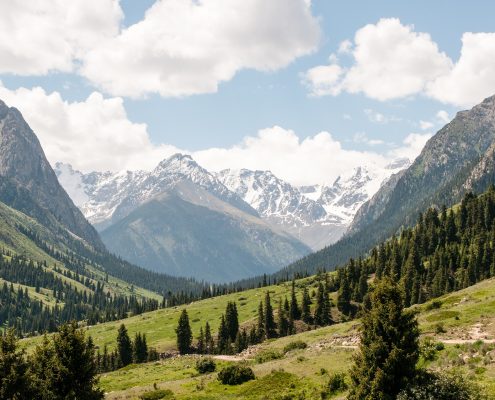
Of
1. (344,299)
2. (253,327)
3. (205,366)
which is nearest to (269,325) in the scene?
(253,327)

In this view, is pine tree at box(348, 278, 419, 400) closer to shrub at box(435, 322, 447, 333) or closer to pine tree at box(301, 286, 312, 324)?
shrub at box(435, 322, 447, 333)

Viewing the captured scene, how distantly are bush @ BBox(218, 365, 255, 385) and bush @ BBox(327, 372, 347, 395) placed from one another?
43.3 ft

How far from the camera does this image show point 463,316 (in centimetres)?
6319

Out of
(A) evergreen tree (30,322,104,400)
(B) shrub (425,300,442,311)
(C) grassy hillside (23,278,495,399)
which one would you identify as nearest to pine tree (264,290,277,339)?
(C) grassy hillside (23,278,495,399)

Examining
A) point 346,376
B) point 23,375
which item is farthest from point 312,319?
point 23,375

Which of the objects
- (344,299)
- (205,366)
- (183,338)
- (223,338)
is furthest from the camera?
(344,299)

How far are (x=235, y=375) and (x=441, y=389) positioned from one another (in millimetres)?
27643

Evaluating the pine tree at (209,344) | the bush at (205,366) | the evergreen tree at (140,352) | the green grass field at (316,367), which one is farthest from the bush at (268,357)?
the evergreen tree at (140,352)

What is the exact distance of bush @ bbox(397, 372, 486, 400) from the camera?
34344 mm

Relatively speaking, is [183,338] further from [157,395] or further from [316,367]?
[316,367]

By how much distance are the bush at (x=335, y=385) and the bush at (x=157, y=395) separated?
18.2 metres

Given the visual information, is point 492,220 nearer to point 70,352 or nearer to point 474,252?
point 474,252

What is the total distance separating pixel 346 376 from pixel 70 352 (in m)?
27.0

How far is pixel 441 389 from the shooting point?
3519 centimetres
